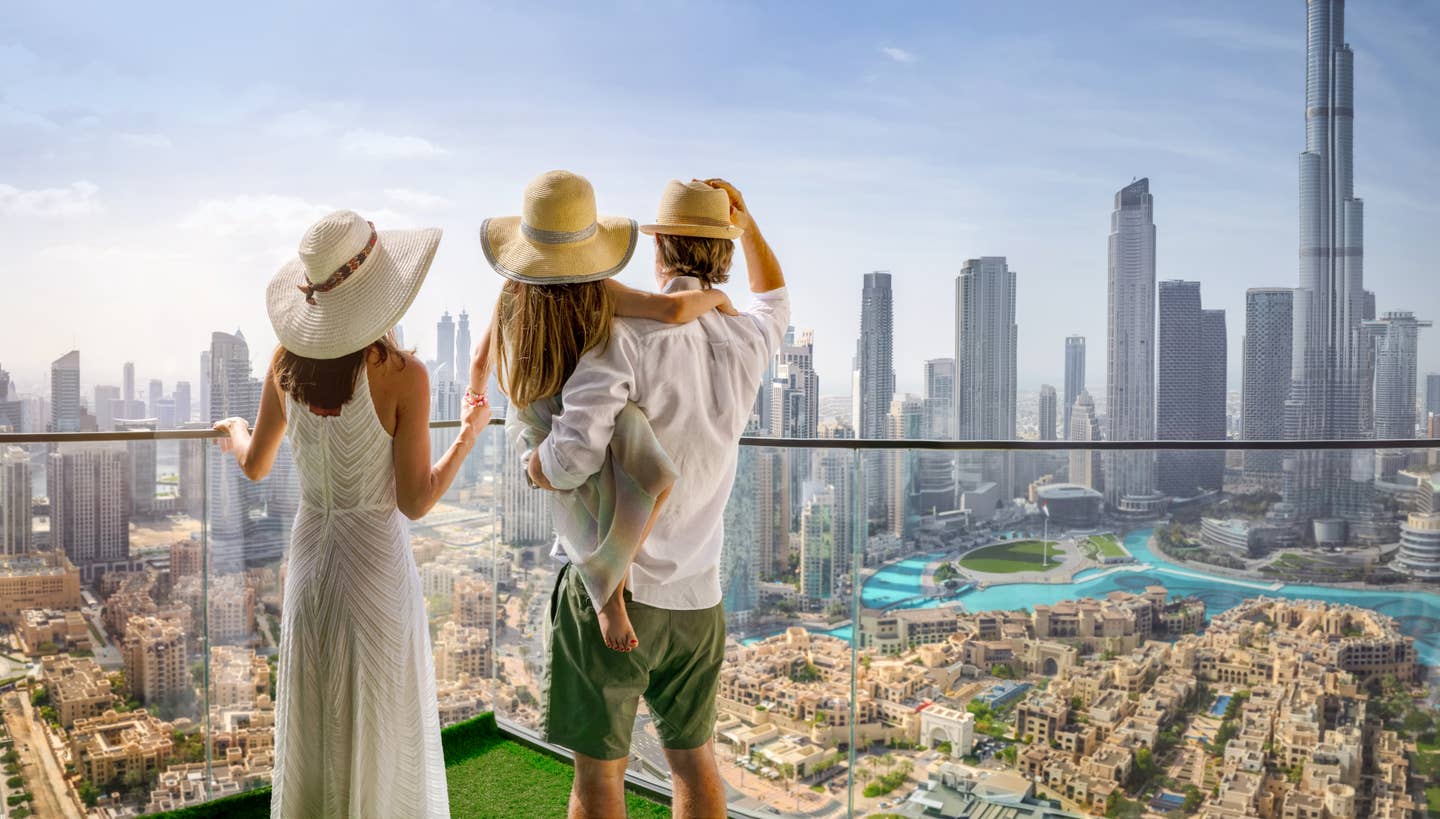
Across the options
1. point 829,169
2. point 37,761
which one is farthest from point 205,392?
point 829,169

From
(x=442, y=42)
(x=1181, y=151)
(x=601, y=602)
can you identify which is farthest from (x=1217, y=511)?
(x=1181, y=151)

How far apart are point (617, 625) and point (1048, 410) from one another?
39.6ft

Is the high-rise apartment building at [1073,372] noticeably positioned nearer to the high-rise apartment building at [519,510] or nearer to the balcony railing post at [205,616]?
the high-rise apartment building at [519,510]

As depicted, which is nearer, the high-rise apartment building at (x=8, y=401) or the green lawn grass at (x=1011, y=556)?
the green lawn grass at (x=1011, y=556)

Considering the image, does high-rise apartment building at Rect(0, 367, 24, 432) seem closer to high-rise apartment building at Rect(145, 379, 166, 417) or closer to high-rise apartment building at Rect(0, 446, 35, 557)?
high-rise apartment building at Rect(145, 379, 166, 417)

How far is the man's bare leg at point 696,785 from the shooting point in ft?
4.56

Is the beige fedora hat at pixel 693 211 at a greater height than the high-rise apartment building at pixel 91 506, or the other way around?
the beige fedora hat at pixel 693 211

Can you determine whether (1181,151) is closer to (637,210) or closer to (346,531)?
(637,210)

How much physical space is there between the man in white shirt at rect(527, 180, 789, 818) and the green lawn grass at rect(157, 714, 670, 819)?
40.2 inches

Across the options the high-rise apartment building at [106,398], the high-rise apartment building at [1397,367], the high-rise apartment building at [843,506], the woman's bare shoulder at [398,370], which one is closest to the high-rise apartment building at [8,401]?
the high-rise apartment building at [106,398]

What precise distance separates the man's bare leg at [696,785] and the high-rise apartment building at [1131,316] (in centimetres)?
1201

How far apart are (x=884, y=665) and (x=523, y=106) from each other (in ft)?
26.3

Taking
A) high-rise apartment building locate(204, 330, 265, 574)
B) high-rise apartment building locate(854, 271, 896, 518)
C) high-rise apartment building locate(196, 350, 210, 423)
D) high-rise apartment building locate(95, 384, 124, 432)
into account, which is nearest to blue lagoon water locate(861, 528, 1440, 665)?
high-rise apartment building locate(204, 330, 265, 574)

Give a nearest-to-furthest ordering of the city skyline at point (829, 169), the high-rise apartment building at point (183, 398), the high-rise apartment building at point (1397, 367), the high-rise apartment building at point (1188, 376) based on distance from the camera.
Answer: the high-rise apartment building at point (183, 398) → the city skyline at point (829, 169) → the high-rise apartment building at point (1397, 367) → the high-rise apartment building at point (1188, 376)
